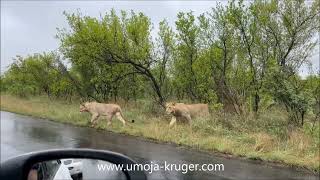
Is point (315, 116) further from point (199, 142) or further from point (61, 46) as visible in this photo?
point (61, 46)

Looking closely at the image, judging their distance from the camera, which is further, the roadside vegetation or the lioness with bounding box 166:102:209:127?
the lioness with bounding box 166:102:209:127

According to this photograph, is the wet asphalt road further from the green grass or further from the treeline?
the treeline

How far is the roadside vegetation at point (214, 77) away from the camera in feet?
52.3

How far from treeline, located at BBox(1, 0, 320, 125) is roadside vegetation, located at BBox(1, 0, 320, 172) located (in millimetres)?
47

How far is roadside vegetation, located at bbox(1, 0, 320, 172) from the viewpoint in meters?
15.9

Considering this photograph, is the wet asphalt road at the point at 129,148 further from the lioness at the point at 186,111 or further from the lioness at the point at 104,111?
the lioness at the point at 186,111

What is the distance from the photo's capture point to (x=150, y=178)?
1024cm

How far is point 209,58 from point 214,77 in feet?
2.95

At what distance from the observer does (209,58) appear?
22.9 metres

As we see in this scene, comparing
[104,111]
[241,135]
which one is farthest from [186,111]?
[241,135]

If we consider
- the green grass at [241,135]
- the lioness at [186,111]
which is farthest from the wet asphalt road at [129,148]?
the lioness at [186,111]

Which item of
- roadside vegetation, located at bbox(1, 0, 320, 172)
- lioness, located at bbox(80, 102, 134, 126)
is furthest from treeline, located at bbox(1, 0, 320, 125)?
lioness, located at bbox(80, 102, 134, 126)

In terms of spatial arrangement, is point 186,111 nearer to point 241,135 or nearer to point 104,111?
point 104,111

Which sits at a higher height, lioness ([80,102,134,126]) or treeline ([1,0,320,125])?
treeline ([1,0,320,125])
